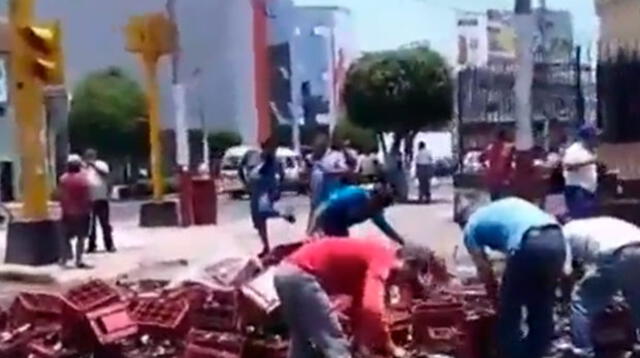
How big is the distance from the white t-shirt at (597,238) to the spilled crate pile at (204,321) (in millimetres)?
849

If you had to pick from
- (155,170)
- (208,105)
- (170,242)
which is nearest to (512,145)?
(170,242)

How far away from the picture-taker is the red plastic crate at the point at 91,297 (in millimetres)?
12828

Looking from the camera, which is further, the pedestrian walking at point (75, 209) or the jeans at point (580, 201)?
the pedestrian walking at point (75, 209)

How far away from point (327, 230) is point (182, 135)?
2679cm

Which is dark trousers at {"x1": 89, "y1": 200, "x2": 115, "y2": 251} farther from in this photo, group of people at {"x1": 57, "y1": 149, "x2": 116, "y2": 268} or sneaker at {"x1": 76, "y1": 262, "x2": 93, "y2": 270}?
sneaker at {"x1": 76, "y1": 262, "x2": 93, "y2": 270}

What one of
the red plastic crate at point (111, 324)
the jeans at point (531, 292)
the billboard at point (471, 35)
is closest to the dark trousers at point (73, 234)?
the red plastic crate at point (111, 324)

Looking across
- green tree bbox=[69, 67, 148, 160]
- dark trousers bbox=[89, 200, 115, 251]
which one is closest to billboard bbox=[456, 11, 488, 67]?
green tree bbox=[69, 67, 148, 160]

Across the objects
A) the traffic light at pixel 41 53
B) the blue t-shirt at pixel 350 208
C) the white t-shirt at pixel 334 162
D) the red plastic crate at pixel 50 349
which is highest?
the traffic light at pixel 41 53

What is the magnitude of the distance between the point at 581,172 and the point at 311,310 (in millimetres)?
9086

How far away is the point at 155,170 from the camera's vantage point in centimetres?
3603

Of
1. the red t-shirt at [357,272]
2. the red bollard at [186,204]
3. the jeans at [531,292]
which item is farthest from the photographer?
the red bollard at [186,204]

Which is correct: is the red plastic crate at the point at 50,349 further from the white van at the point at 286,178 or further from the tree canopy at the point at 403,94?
the tree canopy at the point at 403,94

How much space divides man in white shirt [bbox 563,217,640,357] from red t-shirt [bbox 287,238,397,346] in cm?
168

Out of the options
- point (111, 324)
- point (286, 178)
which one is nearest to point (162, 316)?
point (111, 324)
